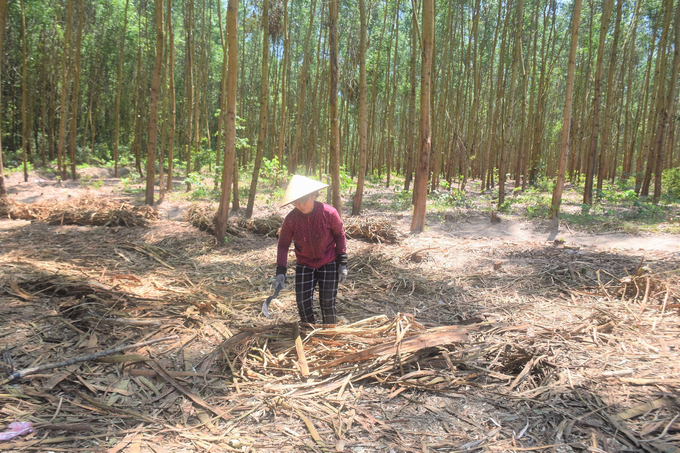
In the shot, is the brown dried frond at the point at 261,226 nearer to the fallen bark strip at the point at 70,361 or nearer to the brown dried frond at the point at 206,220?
the brown dried frond at the point at 206,220

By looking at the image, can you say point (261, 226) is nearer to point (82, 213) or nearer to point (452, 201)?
point (82, 213)

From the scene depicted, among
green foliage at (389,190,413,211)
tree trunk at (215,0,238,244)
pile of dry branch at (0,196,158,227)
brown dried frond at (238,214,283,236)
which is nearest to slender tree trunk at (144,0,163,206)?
pile of dry branch at (0,196,158,227)

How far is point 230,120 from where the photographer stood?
6.77m

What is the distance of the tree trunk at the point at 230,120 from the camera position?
21.5 ft

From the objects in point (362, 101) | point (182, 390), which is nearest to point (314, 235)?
point (182, 390)

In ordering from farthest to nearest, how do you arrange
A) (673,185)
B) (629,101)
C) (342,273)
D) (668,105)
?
1. (629,101)
2. (673,185)
3. (668,105)
4. (342,273)

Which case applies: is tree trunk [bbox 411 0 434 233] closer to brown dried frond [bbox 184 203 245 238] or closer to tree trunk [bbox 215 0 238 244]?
tree trunk [bbox 215 0 238 244]

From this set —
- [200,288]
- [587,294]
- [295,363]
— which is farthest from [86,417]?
[587,294]

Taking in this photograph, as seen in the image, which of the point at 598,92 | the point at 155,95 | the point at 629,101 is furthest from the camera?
the point at 629,101

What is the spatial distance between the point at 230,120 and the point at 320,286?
14.0ft

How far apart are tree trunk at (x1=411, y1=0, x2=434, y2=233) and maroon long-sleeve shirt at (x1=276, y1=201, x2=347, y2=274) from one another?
168 inches

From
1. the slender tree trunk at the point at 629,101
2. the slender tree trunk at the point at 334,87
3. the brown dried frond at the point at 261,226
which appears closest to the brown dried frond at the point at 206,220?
the brown dried frond at the point at 261,226

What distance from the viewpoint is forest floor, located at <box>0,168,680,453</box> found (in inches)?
92.7

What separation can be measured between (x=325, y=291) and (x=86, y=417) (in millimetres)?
1915
